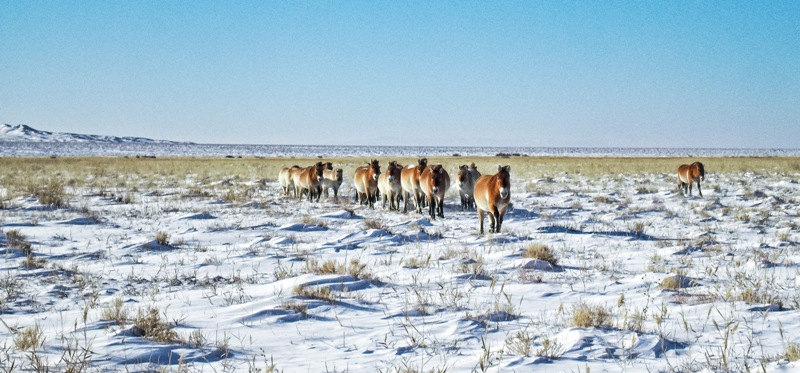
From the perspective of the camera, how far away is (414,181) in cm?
1655

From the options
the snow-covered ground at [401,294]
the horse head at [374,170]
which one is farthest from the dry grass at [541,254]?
the horse head at [374,170]

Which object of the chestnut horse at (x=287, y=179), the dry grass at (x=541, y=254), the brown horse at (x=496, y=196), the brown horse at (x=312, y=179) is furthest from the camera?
the chestnut horse at (x=287, y=179)

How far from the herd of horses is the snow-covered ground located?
796mm

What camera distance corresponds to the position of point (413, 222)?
44.2 feet

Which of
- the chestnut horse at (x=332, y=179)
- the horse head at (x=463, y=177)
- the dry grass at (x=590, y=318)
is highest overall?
the horse head at (x=463, y=177)

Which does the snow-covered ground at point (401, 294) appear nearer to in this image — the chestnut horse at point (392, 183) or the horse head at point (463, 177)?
the horse head at point (463, 177)

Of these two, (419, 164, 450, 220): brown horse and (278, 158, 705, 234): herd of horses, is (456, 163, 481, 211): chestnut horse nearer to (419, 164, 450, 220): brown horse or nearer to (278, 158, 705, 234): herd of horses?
(278, 158, 705, 234): herd of horses

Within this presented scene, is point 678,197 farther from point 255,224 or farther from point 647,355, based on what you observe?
point 647,355

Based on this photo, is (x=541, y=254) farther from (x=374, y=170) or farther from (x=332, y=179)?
(x=332, y=179)

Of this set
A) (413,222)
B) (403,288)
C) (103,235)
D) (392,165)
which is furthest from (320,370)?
(392,165)

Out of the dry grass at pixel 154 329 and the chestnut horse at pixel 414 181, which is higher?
the chestnut horse at pixel 414 181

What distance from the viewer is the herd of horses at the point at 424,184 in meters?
11.6

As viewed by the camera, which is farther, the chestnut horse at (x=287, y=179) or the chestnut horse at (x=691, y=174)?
the chestnut horse at (x=287, y=179)

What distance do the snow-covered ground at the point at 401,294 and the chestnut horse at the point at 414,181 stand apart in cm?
291
